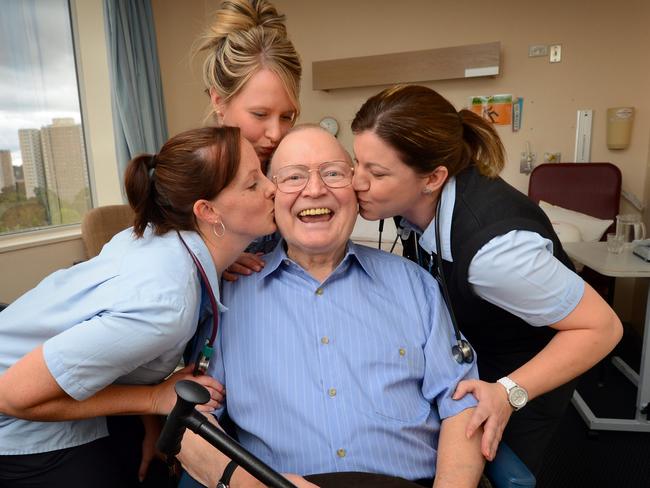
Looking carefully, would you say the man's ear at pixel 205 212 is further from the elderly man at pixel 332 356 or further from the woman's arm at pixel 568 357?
the woman's arm at pixel 568 357

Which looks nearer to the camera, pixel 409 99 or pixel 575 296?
pixel 575 296

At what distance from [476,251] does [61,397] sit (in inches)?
38.5

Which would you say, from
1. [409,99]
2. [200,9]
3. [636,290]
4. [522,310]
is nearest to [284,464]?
[522,310]

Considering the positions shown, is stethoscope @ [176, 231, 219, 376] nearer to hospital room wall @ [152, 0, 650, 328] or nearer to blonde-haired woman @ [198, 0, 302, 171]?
blonde-haired woman @ [198, 0, 302, 171]

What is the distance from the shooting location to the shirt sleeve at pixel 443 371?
111 cm

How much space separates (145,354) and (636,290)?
3987 mm

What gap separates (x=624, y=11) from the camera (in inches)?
140

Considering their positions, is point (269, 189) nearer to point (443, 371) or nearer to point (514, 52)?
point (443, 371)

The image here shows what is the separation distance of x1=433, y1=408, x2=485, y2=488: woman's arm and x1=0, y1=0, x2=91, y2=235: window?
3.23 m

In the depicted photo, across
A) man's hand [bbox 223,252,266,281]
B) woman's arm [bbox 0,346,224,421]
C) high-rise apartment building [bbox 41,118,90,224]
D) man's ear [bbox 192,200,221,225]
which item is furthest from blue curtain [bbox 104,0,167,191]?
woman's arm [bbox 0,346,224,421]

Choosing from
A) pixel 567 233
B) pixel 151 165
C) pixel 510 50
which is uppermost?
pixel 510 50

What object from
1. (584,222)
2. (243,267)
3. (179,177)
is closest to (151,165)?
(179,177)

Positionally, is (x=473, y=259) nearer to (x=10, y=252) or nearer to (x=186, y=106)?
(x=10, y=252)

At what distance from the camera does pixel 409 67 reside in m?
3.96
